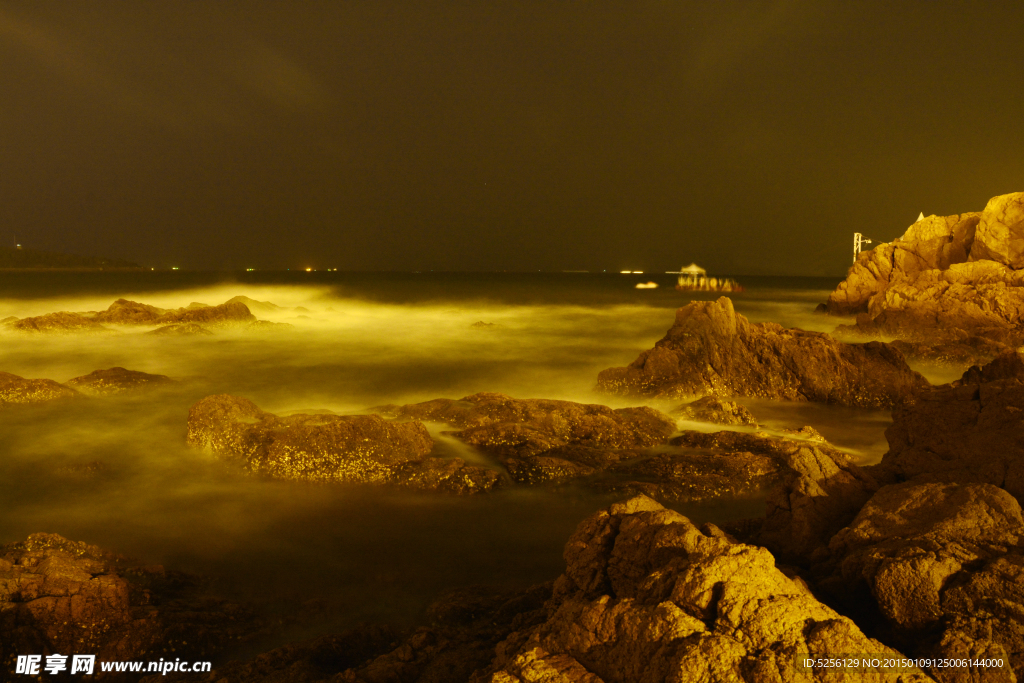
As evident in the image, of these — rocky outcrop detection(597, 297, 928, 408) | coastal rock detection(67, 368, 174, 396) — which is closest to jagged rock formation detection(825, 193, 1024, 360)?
rocky outcrop detection(597, 297, 928, 408)

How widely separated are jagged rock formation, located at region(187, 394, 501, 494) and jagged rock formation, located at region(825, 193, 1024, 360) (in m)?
14.1

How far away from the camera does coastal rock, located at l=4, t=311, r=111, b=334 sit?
68.5 feet

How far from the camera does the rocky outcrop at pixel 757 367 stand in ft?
35.5

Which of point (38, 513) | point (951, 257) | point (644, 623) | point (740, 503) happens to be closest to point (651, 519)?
point (644, 623)

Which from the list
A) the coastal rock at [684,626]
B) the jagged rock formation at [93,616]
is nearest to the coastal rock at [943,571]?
the coastal rock at [684,626]

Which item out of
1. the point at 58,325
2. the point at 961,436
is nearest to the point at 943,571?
the point at 961,436

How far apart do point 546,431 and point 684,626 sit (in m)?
5.93

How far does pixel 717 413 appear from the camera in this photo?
938 cm

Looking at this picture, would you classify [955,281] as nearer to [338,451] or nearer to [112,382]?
[338,451]

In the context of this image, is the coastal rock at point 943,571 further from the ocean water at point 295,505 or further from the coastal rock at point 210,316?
the coastal rock at point 210,316

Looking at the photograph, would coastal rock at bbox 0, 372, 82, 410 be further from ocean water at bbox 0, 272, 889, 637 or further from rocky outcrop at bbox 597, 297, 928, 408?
rocky outcrop at bbox 597, 297, 928, 408

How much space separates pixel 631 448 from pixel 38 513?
6.77 m

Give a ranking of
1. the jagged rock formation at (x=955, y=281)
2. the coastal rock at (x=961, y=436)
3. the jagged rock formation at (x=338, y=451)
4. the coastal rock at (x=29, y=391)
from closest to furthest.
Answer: the coastal rock at (x=961, y=436)
the jagged rock formation at (x=338, y=451)
the coastal rock at (x=29, y=391)
the jagged rock formation at (x=955, y=281)

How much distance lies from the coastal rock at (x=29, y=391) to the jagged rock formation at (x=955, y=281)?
18.9 m
